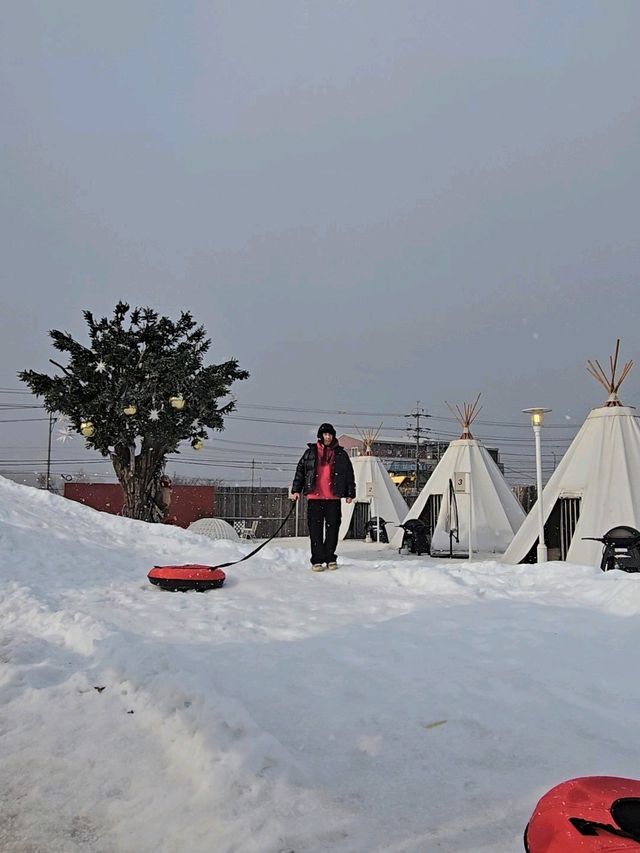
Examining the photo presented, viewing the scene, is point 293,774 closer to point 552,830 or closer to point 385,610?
point 552,830

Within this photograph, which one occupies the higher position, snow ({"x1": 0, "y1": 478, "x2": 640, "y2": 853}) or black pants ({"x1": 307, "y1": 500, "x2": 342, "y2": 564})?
black pants ({"x1": 307, "y1": 500, "x2": 342, "y2": 564})

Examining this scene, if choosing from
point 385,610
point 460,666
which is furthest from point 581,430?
point 460,666

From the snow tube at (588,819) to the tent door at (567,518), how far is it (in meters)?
10.9

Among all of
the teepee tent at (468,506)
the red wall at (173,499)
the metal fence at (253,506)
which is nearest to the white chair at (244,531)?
the red wall at (173,499)

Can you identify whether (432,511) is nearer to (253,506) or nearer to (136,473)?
(136,473)

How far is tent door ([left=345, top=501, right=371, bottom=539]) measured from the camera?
2073 centimetres

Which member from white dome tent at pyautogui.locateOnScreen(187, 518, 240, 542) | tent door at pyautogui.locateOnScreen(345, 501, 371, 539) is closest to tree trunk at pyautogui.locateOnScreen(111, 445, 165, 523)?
white dome tent at pyautogui.locateOnScreen(187, 518, 240, 542)

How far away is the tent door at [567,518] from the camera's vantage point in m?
11.7

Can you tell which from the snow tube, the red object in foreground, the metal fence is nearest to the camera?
the snow tube

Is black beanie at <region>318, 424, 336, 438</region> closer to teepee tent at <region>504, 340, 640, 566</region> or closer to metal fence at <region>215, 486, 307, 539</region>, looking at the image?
teepee tent at <region>504, 340, 640, 566</region>

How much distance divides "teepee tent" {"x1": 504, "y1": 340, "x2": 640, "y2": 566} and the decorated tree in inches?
240

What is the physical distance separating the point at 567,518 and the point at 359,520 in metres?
9.91

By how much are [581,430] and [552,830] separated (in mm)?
11374

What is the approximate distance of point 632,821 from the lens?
1.29 meters
